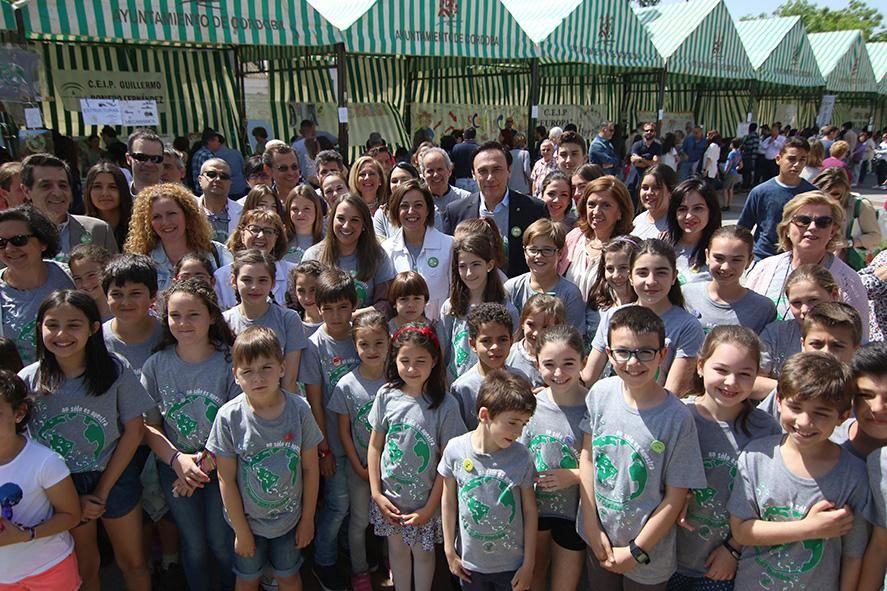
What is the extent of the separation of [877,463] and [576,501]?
1.07 m

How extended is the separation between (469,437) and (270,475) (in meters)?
0.83

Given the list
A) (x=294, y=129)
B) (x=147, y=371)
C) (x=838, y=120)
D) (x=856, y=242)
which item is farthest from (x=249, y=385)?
(x=838, y=120)

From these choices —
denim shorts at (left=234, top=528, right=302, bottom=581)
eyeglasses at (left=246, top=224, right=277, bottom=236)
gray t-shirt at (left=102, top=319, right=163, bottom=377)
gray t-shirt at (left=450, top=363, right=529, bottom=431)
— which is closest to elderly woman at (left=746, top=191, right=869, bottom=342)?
gray t-shirt at (left=450, top=363, right=529, bottom=431)

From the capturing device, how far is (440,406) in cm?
267

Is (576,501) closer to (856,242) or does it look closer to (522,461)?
(522,461)

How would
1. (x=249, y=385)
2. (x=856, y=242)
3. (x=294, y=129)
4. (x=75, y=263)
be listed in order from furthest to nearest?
(x=294, y=129)
(x=856, y=242)
(x=75, y=263)
(x=249, y=385)

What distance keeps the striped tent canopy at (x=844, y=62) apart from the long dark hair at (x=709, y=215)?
2201cm

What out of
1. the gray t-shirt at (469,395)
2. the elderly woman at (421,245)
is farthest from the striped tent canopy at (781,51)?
the gray t-shirt at (469,395)

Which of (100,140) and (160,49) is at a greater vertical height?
(160,49)

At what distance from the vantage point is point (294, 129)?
1361cm

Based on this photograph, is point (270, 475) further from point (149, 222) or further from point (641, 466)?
point (149, 222)

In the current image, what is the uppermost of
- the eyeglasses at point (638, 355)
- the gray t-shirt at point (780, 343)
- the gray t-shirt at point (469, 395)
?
the eyeglasses at point (638, 355)

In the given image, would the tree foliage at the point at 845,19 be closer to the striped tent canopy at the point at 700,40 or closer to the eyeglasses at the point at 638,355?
the striped tent canopy at the point at 700,40

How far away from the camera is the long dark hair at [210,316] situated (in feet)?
8.98
